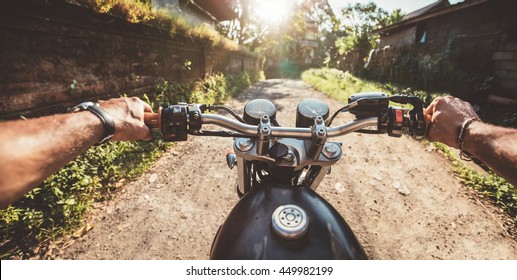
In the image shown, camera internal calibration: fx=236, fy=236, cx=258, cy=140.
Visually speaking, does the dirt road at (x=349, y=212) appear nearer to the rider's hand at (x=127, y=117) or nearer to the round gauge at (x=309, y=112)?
the rider's hand at (x=127, y=117)

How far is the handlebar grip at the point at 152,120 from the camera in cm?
130

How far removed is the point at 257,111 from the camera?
1511 mm

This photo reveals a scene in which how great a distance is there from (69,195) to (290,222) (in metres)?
3.15

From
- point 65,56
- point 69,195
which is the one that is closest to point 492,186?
point 69,195

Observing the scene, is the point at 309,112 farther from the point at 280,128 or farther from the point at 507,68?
the point at 507,68

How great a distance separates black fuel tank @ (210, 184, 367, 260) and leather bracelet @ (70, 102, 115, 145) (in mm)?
704

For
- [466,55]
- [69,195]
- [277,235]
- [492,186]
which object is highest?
[466,55]

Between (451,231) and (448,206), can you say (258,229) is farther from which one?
(448,206)

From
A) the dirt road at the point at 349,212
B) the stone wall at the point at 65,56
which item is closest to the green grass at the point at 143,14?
the stone wall at the point at 65,56

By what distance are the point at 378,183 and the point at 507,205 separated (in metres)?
1.57

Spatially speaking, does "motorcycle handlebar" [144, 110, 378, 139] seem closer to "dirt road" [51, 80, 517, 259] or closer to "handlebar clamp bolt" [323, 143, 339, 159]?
"handlebar clamp bolt" [323, 143, 339, 159]

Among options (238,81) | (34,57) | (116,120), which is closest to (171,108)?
(116,120)

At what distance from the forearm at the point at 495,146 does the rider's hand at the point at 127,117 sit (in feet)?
5.41

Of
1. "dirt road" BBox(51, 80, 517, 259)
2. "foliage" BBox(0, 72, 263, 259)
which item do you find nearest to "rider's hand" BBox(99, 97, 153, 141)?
"dirt road" BBox(51, 80, 517, 259)
